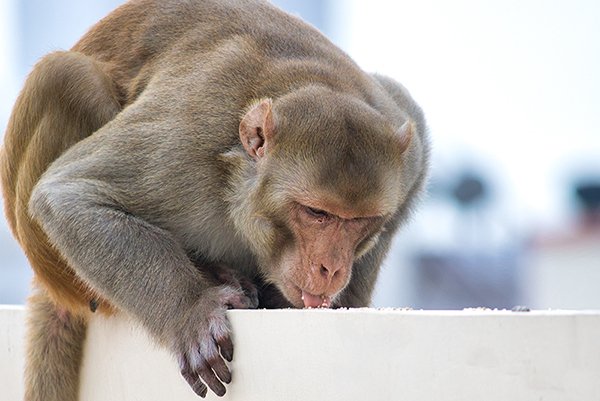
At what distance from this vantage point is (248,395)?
4453 mm

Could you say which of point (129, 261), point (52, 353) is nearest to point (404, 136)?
point (129, 261)

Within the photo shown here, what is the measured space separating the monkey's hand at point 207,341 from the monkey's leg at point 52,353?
126 cm

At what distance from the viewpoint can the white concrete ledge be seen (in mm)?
3291

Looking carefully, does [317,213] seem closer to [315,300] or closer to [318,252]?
[318,252]

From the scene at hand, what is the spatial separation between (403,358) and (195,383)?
1.29 m

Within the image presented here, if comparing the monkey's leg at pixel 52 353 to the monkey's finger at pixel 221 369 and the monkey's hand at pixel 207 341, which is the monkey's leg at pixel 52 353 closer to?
the monkey's hand at pixel 207 341

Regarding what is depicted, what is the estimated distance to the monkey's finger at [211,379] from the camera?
15.1 ft

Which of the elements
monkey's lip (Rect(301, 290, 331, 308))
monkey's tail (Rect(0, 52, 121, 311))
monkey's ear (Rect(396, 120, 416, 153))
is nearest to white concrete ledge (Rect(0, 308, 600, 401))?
monkey's lip (Rect(301, 290, 331, 308))

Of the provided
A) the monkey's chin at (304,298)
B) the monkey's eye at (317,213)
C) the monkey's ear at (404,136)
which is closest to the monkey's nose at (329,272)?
the monkey's chin at (304,298)

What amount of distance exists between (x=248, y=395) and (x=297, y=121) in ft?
4.78

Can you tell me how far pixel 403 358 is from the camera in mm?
3723

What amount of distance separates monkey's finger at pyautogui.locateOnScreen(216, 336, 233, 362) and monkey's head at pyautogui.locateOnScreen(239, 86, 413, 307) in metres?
0.59

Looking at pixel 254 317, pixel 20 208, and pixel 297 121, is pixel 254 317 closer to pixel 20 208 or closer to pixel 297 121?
pixel 297 121

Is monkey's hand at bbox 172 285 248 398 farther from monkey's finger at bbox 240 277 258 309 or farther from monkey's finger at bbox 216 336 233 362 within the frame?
monkey's finger at bbox 240 277 258 309
